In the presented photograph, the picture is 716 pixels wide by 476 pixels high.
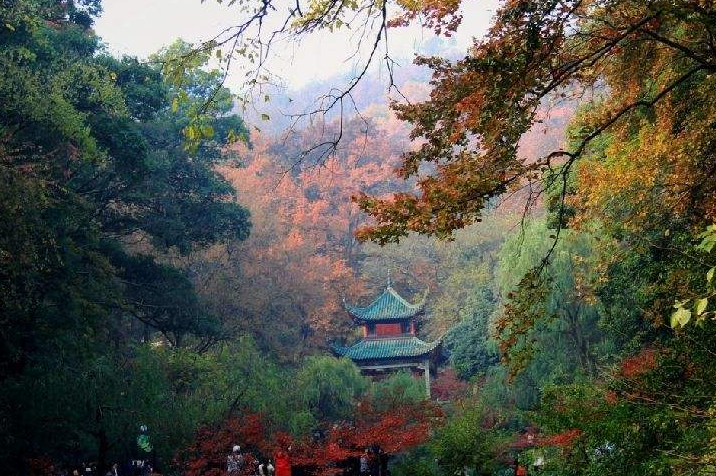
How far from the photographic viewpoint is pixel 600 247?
34.9ft

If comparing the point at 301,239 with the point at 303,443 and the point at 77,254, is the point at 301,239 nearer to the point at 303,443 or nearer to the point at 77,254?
the point at 303,443

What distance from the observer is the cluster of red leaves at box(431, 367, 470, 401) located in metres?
24.6

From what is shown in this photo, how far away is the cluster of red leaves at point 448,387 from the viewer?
24.6 metres

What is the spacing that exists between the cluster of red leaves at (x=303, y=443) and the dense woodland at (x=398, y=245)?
6 centimetres

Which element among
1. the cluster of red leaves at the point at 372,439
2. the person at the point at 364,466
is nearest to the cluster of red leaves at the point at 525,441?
the cluster of red leaves at the point at 372,439

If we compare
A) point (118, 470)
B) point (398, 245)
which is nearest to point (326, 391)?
point (118, 470)

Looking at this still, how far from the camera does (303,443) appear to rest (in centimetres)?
1373

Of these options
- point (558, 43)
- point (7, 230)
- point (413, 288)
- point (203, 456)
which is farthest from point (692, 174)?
point (413, 288)

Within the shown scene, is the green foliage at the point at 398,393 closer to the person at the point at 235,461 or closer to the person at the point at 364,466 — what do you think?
the person at the point at 364,466

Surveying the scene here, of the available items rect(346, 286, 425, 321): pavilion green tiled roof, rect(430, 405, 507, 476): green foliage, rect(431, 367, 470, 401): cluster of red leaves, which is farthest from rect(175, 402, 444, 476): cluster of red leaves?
rect(346, 286, 425, 321): pavilion green tiled roof

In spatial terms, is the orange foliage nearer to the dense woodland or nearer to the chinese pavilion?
the dense woodland

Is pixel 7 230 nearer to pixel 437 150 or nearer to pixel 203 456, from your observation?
pixel 203 456

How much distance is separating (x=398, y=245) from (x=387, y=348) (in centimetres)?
2112

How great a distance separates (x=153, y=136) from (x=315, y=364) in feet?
28.7
